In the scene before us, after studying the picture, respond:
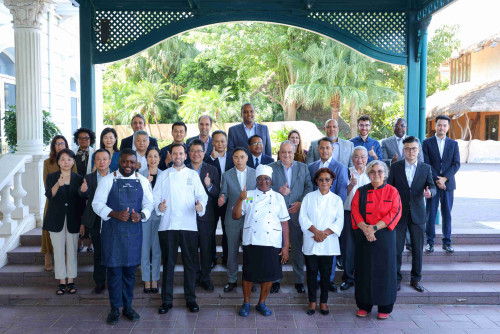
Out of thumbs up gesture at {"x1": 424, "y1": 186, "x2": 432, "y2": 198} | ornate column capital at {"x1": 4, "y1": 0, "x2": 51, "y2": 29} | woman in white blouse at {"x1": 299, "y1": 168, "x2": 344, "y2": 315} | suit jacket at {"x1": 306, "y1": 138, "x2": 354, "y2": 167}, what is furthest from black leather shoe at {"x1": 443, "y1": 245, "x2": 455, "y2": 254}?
ornate column capital at {"x1": 4, "y1": 0, "x2": 51, "y2": 29}

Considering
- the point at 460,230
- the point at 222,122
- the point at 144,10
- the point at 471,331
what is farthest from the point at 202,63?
the point at 471,331

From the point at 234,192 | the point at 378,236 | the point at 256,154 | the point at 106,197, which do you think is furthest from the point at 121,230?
the point at 378,236

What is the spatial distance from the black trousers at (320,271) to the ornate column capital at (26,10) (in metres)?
5.26

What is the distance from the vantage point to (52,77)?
1191 cm

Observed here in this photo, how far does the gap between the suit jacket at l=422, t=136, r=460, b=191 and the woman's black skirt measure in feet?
8.86

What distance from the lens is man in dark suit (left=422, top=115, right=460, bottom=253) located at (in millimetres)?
6207

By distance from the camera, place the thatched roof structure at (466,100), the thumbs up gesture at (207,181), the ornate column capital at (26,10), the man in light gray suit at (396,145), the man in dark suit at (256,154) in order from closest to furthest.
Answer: the thumbs up gesture at (207,181) → the man in dark suit at (256,154) → the man in light gray suit at (396,145) → the ornate column capital at (26,10) → the thatched roof structure at (466,100)

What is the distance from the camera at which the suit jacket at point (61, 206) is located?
5.26 metres

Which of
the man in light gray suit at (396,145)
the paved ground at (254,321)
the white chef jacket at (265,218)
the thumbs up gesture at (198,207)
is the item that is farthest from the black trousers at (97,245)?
the man in light gray suit at (396,145)

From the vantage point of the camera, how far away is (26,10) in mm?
6742

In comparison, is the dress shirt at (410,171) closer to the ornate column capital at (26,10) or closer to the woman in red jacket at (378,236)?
the woman in red jacket at (378,236)

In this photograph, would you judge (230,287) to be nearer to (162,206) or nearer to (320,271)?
(320,271)

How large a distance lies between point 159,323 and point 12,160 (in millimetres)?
3281

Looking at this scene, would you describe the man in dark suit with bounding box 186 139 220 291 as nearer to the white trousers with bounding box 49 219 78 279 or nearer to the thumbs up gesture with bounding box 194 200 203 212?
the thumbs up gesture with bounding box 194 200 203 212
